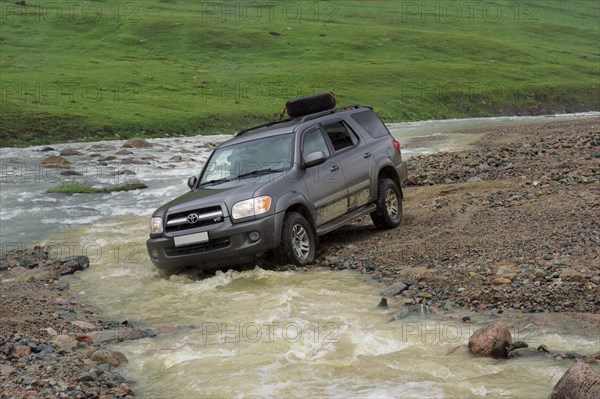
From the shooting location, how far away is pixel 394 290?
36.2 feet

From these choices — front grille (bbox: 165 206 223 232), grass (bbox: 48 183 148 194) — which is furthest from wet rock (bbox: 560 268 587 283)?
grass (bbox: 48 183 148 194)

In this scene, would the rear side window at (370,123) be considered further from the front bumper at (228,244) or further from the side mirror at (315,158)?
the front bumper at (228,244)

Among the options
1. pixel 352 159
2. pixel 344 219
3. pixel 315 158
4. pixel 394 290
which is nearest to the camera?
pixel 394 290

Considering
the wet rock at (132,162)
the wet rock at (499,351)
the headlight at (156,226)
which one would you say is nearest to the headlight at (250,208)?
the headlight at (156,226)

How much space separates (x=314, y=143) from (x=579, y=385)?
8382 mm

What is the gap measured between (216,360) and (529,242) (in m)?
6.03

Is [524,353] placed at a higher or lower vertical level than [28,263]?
higher

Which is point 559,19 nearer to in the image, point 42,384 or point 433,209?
point 433,209

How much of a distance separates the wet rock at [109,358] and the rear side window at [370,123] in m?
7.98

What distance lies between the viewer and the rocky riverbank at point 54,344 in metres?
7.71

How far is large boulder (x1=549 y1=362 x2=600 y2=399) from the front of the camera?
20.8 ft

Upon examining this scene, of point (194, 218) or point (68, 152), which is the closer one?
point (194, 218)

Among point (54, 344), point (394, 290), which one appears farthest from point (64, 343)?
point (394, 290)

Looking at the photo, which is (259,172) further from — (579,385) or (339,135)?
(579,385)
